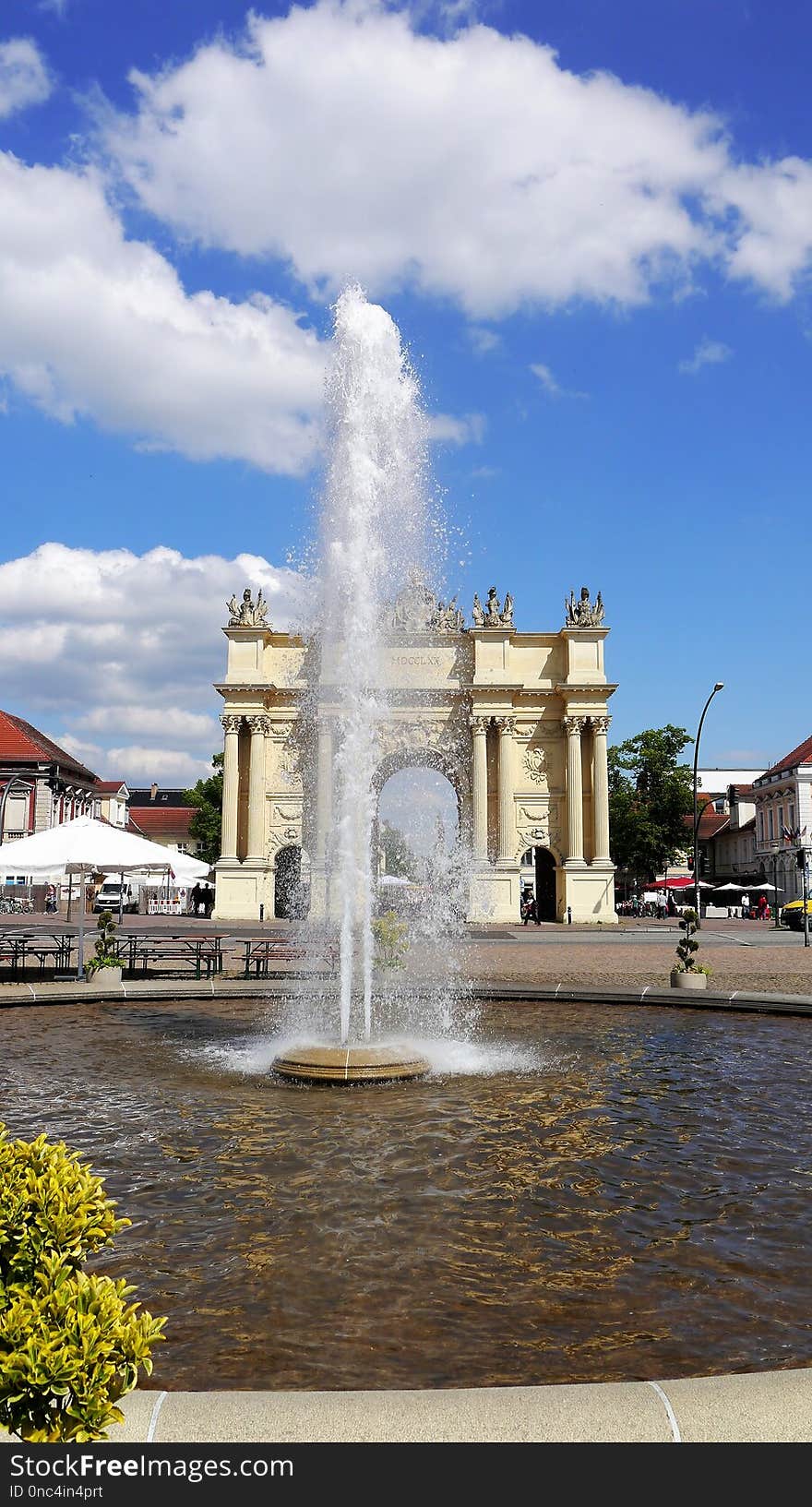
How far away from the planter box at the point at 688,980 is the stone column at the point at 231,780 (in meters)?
42.8

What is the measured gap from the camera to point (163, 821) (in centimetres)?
13938

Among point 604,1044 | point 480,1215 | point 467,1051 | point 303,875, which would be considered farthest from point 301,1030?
point 303,875

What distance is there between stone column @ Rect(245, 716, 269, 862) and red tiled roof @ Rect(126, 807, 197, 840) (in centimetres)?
7810

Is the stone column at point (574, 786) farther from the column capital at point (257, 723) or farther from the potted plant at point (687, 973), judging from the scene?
the potted plant at point (687, 973)

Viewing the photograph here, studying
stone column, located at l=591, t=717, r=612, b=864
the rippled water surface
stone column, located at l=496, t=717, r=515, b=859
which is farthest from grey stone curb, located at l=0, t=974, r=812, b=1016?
stone column, located at l=591, t=717, r=612, b=864

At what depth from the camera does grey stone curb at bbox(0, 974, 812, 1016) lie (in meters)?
17.0

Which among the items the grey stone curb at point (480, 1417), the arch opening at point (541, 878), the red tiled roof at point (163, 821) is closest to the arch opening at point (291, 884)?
the arch opening at point (541, 878)

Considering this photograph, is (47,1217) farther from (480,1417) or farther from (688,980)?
(688,980)

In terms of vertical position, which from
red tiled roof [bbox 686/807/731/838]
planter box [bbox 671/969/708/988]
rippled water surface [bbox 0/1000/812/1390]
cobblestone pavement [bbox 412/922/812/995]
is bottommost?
cobblestone pavement [bbox 412/922/812/995]

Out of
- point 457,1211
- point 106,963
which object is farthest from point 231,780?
point 457,1211

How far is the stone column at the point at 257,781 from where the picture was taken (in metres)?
60.1

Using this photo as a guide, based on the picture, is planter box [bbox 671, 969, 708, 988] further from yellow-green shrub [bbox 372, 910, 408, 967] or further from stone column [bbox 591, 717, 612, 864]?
stone column [bbox 591, 717, 612, 864]
